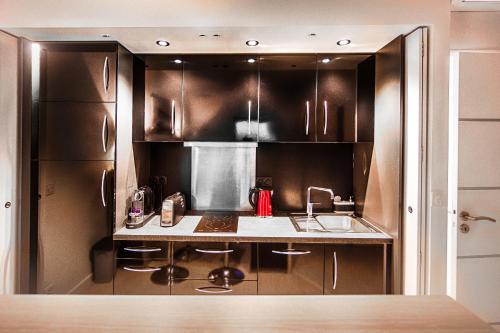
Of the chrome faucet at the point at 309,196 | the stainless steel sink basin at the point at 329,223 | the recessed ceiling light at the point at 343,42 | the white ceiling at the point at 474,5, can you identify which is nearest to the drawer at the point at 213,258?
the stainless steel sink basin at the point at 329,223

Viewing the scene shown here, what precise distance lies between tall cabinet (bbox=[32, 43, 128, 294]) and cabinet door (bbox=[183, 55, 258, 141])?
59 centimetres

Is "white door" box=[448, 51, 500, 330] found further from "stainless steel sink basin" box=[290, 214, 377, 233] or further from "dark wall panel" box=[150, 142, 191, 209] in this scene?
"dark wall panel" box=[150, 142, 191, 209]

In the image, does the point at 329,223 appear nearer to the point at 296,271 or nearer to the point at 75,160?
the point at 296,271

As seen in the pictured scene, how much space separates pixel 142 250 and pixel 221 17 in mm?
1615

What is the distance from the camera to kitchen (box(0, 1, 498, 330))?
2.06 metres

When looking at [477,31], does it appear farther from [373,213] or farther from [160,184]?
[160,184]

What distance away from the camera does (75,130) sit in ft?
7.30

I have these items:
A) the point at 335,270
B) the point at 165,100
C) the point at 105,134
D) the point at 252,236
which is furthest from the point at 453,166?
the point at 105,134

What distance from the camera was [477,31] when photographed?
2152mm

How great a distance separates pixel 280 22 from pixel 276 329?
173cm

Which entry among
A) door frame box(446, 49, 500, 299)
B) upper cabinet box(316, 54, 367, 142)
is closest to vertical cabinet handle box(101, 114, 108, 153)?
upper cabinet box(316, 54, 367, 142)

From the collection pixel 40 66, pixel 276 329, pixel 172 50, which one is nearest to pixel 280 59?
pixel 172 50

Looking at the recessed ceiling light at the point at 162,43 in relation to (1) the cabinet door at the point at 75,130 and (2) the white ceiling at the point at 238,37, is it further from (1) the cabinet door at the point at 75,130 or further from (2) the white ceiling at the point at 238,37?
(1) the cabinet door at the point at 75,130

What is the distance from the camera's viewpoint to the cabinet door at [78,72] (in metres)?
2.20
